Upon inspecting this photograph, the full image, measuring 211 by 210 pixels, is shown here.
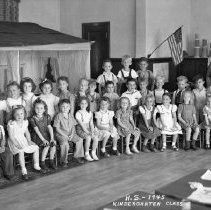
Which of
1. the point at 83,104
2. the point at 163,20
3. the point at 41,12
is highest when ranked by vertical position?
the point at 41,12

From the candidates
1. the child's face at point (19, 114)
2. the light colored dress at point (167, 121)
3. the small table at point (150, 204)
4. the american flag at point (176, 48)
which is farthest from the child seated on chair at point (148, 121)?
the small table at point (150, 204)

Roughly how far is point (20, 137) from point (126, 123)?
78.9 inches

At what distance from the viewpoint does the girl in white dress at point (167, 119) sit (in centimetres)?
738

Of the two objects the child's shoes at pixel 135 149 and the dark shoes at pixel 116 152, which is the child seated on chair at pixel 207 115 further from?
the dark shoes at pixel 116 152

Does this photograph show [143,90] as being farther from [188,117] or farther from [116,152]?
[116,152]

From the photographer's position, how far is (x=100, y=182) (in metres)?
5.70

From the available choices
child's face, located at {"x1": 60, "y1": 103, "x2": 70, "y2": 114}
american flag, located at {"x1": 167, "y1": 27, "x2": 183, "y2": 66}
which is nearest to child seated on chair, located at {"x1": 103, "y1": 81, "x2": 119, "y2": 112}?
child's face, located at {"x1": 60, "y1": 103, "x2": 70, "y2": 114}

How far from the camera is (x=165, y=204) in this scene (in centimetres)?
296

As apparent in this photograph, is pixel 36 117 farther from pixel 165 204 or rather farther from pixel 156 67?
pixel 156 67

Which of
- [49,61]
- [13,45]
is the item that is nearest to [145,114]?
[13,45]

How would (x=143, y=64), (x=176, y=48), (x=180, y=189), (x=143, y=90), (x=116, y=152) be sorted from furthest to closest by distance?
(x=176, y=48) → (x=143, y=64) → (x=143, y=90) → (x=116, y=152) → (x=180, y=189)

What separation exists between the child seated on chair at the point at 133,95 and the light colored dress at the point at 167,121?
0.38 m

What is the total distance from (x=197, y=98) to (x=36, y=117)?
3.13 metres

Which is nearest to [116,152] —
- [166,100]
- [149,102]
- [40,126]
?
[149,102]
